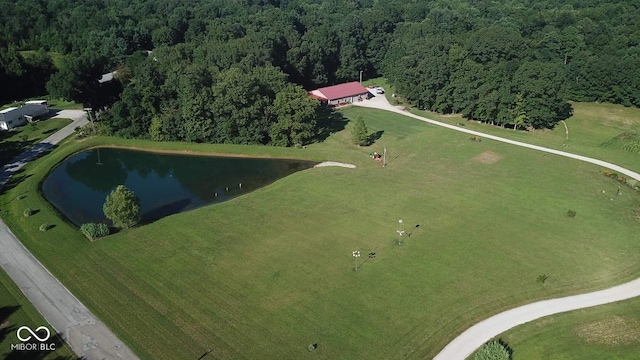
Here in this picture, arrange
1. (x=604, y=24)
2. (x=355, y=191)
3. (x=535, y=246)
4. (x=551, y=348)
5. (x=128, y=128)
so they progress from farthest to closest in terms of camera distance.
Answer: (x=604, y=24)
(x=128, y=128)
(x=355, y=191)
(x=535, y=246)
(x=551, y=348)

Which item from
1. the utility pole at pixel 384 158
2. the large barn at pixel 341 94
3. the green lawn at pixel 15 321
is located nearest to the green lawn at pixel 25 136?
the green lawn at pixel 15 321

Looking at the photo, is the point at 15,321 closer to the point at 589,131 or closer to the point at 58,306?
the point at 58,306

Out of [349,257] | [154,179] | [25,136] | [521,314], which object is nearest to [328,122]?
[154,179]

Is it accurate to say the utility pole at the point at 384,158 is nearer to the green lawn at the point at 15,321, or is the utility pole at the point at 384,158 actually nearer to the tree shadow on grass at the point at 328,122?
the tree shadow on grass at the point at 328,122

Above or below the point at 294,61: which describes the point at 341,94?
below

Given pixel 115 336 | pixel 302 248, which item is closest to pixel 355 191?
pixel 302 248

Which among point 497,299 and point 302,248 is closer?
point 497,299

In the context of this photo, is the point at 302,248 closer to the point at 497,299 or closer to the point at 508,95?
the point at 497,299
